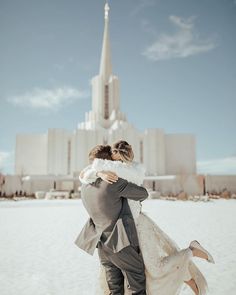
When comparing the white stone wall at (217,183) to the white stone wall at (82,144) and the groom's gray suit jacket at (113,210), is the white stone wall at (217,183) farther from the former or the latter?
the groom's gray suit jacket at (113,210)

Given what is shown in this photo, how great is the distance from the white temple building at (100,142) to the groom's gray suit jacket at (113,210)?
148ft

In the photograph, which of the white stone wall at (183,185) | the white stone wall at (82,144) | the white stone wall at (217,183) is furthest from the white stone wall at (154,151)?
the white stone wall at (217,183)

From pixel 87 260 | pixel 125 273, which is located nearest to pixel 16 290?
pixel 87 260

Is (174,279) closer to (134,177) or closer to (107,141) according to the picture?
(134,177)

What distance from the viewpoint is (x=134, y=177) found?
2496 millimetres

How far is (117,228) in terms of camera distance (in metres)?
2.42

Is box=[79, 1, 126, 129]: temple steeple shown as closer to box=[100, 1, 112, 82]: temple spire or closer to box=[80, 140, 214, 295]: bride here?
box=[100, 1, 112, 82]: temple spire

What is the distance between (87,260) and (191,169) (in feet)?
158

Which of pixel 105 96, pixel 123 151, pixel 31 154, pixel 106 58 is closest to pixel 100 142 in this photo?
pixel 105 96

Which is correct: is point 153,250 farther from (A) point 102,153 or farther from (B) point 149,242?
(A) point 102,153

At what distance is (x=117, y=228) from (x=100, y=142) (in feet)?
155

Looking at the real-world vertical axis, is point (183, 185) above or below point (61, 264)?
above

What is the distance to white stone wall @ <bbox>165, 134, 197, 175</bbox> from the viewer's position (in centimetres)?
5225

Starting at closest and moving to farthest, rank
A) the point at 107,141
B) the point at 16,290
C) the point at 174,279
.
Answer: the point at 174,279 < the point at 16,290 < the point at 107,141
